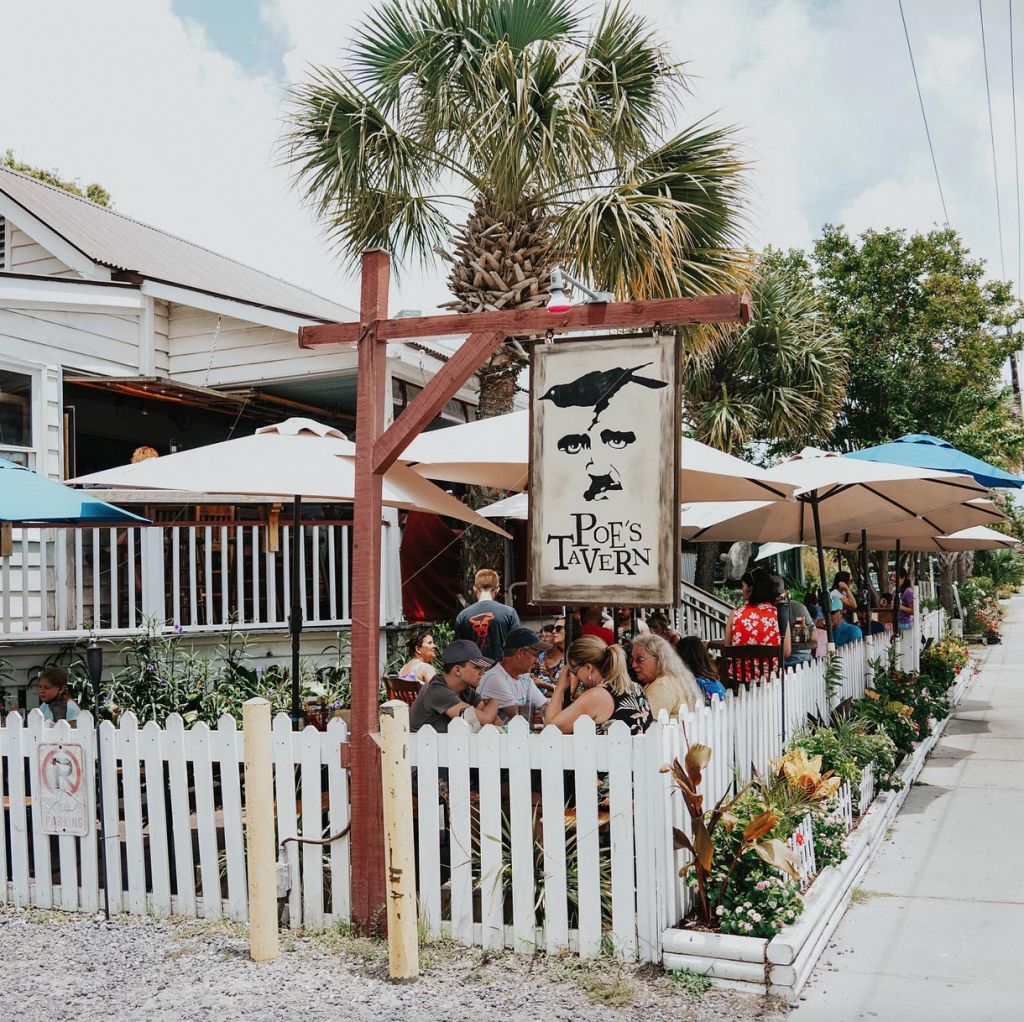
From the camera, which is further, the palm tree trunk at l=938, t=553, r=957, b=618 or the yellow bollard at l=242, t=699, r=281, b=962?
the palm tree trunk at l=938, t=553, r=957, b=618

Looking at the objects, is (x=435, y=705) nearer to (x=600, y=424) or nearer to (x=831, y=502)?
(x=600, y=424)

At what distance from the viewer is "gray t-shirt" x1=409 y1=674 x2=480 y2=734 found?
219 inches

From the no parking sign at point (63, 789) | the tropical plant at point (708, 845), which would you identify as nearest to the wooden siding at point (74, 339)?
the no parking sign at point (63, 789)

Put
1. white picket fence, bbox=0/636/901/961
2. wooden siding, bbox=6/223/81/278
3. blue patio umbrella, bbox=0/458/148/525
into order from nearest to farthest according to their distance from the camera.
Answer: white picket fence, bbox=0/636/901/961 → blue patio umbrella, bbox=0/458/148/525 → wooden siding, bbox=6/223/81/278

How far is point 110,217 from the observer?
50.0 feet

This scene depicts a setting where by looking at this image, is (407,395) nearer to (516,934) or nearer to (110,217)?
(110,217)

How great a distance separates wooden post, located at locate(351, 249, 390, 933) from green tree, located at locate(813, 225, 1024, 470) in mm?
17444

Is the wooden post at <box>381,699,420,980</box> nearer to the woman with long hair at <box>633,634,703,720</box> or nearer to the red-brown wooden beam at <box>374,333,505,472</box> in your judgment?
the red-brown wooden beam at <box>374,333,505,472</box>

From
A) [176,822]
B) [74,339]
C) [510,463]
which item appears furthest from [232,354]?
[176,822]

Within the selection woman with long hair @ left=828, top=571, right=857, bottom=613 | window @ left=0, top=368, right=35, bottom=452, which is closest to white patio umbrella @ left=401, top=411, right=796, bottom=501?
window @ left=0, top=368, right=35, bottom=452

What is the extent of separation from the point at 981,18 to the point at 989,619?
20.4m

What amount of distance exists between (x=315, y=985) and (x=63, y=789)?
74.3 inches

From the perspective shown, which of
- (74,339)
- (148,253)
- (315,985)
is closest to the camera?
(315,985)

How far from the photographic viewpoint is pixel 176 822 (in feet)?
16.8
